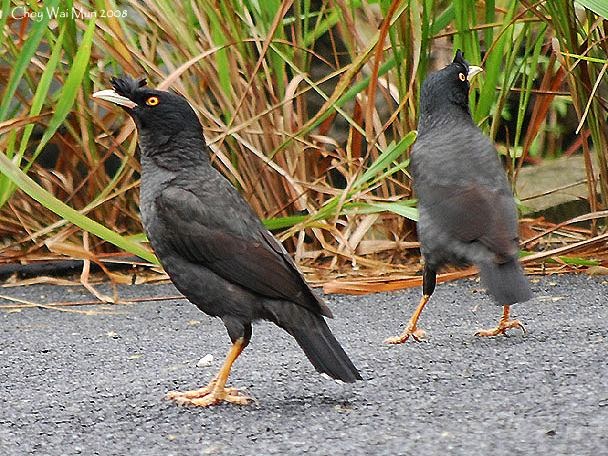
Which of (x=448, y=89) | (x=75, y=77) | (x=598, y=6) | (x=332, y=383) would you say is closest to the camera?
(x=332, y=383)

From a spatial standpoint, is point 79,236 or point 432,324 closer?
point 432,324

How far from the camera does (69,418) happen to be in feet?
9.52

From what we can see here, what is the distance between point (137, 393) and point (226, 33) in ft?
7.74

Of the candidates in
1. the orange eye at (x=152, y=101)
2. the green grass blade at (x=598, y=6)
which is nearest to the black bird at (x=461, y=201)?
the green grass blade at (x=598, y=6)

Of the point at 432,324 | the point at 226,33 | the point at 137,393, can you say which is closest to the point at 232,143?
the point at 226,33

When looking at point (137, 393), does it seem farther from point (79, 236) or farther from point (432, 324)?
point (79, 236)

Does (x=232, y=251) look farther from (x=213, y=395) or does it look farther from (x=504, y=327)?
(x=504, y=327)

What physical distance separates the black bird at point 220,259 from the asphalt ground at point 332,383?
15 centimetres

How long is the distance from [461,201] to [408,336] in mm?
495

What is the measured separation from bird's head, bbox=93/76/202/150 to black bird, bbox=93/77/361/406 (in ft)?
0.11

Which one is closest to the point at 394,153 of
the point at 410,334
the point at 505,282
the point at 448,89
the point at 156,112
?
the point at 448,89

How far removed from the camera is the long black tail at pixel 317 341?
293cm

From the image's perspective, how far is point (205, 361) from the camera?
3668 millimetres

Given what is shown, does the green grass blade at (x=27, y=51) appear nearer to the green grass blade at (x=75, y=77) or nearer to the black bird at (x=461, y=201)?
the green grass blade at (x=75, y=77)
